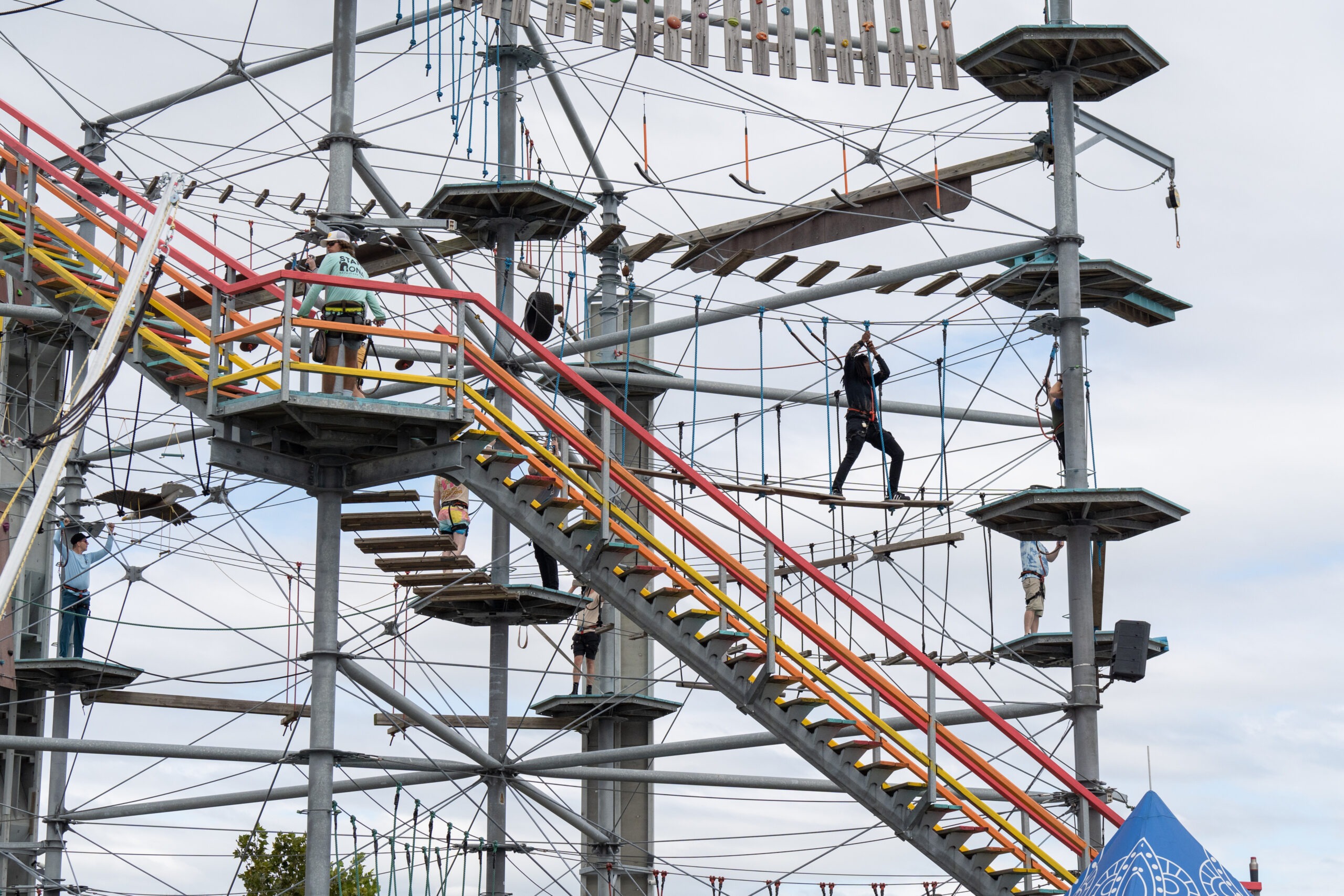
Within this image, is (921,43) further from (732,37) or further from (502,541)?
(502,541)

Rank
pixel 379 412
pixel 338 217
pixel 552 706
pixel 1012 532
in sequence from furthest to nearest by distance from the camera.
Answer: pixel 552 706
pixel 1012 532
pixel 338 217
pixel 379 412

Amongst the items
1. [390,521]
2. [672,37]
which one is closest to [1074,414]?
[672,37]

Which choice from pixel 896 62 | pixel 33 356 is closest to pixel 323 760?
pixel 33 356

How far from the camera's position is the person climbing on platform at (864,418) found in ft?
A: 91.8

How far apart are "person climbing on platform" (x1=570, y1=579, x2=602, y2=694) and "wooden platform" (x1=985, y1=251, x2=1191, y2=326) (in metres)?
7.55

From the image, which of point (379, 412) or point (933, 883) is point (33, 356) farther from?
point (933, 883)

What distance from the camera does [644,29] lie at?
85.7 feet

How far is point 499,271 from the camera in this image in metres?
27.8

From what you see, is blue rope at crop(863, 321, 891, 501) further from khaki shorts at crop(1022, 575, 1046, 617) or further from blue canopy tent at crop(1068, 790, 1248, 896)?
blue canopy tent at crop(1068, 790, 1248, 896)

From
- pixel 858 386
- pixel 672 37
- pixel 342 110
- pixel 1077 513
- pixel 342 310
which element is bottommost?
pixel 1077 513

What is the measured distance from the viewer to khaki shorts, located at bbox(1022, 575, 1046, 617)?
1175 inches

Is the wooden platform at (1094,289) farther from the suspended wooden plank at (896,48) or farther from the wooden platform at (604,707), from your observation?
the wooden platform at (604,707)

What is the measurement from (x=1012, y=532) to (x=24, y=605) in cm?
1502

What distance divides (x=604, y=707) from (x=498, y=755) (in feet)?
10.0
